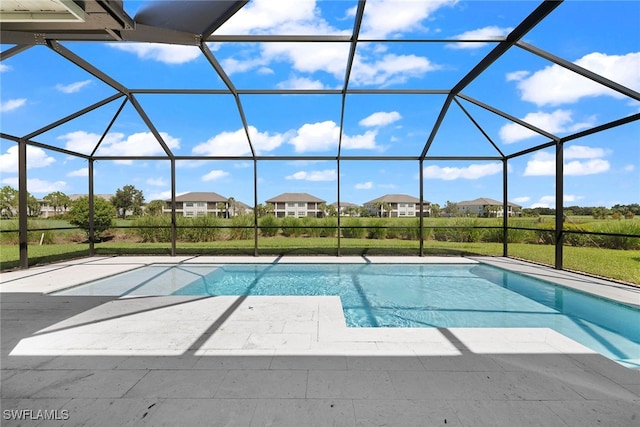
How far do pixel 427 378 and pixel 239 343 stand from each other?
1565mm

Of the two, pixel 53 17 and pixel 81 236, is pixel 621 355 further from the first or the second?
pixel 81 236

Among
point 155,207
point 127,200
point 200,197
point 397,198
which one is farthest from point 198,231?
point 397,198

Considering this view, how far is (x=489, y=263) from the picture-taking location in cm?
704

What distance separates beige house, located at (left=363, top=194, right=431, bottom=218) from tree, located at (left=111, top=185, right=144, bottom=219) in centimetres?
940

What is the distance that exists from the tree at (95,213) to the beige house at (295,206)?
19.5 ft

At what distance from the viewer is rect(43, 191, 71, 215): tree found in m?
11.3

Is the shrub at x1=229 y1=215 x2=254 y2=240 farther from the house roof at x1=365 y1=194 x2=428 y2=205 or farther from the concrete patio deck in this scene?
the concrete patio deck

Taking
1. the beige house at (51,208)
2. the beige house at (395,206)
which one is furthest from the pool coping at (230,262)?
the beige house at (51,208)

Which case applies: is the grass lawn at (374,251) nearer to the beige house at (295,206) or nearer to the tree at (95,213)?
the tree at (95,213)

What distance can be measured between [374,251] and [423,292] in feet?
11.9

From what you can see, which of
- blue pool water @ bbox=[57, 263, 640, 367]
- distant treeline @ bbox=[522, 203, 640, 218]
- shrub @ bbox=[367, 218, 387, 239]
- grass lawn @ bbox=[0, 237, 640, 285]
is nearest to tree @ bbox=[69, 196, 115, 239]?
grass lawn @ bbox=[0, 237, 640, 285]

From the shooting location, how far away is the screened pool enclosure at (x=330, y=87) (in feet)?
12.2

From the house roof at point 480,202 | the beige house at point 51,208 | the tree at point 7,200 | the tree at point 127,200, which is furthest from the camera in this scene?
the tree at point 127,200
